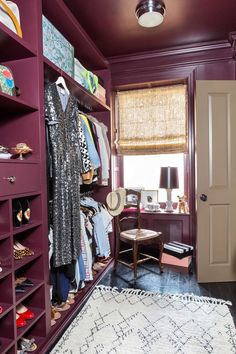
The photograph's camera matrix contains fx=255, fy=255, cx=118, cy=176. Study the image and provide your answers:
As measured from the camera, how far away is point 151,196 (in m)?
3.32

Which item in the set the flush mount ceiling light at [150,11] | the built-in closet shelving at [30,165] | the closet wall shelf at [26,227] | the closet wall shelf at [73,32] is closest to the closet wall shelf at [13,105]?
the built-in closet shelving at [30,165]

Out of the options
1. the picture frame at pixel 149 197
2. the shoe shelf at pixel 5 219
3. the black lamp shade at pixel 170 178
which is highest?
the black lamp shade at pixel 170 178

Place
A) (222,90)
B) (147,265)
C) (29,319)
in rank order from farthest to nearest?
(147,265)
(222,90)
(29,319)

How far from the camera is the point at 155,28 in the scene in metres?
2.47

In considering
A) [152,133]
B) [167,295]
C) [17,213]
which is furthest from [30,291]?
[152,133]

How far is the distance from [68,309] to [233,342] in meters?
1.17

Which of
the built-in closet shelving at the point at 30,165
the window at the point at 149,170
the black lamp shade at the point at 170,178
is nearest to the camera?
the built-in closet shelving at the point at 30,165

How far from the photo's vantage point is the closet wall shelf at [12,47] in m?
1.32

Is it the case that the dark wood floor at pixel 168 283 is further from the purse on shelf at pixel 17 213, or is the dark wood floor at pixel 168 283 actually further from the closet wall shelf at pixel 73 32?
the closet wall shelf at pixel 73 32

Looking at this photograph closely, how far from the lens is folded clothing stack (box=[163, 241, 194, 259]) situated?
2760 mm

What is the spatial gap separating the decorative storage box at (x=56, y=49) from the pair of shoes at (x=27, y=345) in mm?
1814

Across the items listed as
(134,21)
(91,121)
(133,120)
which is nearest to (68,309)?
(91,121)

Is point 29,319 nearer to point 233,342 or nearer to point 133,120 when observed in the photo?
→ point 233,342

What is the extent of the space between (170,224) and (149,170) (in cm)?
76
